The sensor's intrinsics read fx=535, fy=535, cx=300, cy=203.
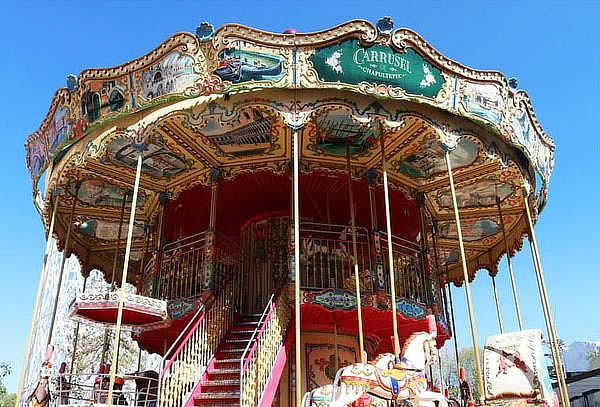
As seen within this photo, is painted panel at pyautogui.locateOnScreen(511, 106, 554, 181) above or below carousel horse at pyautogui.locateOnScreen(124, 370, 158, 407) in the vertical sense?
above

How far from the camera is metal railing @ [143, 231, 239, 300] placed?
1145 cm

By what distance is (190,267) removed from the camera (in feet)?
40.0

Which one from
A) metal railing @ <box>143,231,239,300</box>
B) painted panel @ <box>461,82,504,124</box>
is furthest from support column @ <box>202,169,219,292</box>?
painted panel @ <box>461,82,504,124</box>

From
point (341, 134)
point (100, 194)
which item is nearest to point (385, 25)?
point (341, 134)

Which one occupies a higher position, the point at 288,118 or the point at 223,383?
the point at 288,118

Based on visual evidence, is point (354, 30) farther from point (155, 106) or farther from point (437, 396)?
point (437, 396)

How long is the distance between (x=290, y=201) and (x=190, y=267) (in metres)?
2.81

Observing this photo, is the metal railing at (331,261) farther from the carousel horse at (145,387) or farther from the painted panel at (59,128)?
the painted panel at (59,128)

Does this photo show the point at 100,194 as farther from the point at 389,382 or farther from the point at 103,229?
the point at 389,382

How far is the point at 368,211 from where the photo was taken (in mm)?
13453

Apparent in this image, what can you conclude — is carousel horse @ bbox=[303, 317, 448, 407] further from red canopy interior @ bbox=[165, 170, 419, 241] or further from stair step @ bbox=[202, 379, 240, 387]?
red canopy interior @ bbox=[165, 170, 419, 241]

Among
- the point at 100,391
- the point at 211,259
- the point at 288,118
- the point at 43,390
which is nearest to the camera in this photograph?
the point at 100,391

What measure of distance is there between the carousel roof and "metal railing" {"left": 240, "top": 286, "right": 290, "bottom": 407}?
3388 millimetres

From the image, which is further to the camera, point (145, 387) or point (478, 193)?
point (478, 193)
